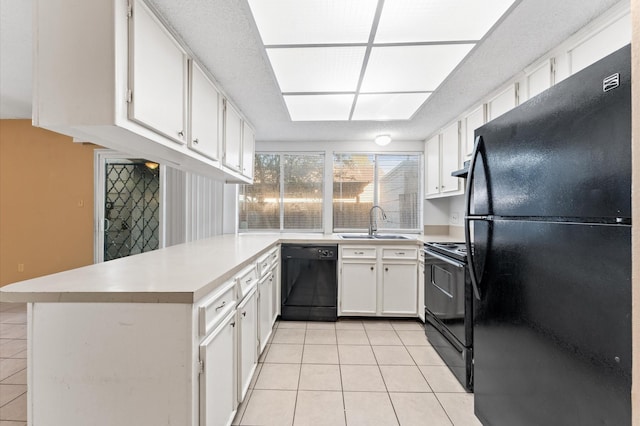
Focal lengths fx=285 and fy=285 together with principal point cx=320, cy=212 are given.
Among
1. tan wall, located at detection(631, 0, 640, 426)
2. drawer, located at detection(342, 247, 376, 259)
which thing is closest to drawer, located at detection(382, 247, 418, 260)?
drawer, located at detection(342, 247, 376, 259)

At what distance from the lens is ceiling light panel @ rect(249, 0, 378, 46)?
137cm

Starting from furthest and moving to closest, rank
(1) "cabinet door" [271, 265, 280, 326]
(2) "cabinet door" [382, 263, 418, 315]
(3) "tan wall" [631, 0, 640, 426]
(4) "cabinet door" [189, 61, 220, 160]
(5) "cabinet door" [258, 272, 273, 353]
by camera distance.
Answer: (2) "cabinet door" [382, 263, 418, 315] < (1) "cabinet door" [271, 265, 280, 326] < (5) "cabinet door" [258, 272, 273, 353] < (4) "cabinet door" [189, 61, 220, 160] < (3) "tan wall" [631, 0, 640, 426]

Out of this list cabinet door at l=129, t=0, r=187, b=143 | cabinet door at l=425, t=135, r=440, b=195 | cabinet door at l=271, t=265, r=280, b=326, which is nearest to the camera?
cabinet door at l=129, t=0, r=187, b=143

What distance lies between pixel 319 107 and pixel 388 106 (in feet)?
2.13

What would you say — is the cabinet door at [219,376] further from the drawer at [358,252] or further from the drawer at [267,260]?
the drawer at [358,252]

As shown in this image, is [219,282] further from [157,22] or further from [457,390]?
[457,390]

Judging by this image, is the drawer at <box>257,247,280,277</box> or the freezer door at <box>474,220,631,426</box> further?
the drawer at <box>257,247,280,277</box>

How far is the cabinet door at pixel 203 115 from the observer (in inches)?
72.8

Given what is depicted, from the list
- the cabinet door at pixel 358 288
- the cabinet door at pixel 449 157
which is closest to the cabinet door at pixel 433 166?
the cabinet door at pixel 449 157

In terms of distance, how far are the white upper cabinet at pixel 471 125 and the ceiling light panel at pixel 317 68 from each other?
1.17m

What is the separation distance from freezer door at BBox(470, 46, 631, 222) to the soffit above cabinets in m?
0.63

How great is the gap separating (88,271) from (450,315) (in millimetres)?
2368

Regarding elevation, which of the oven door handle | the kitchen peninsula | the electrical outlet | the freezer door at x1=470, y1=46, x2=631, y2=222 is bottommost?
the kitchen peninsula

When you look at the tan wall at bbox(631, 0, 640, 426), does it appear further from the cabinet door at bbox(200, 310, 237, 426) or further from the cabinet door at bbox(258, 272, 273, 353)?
the cabinet door at bbox(258, 272, 273, 353)
